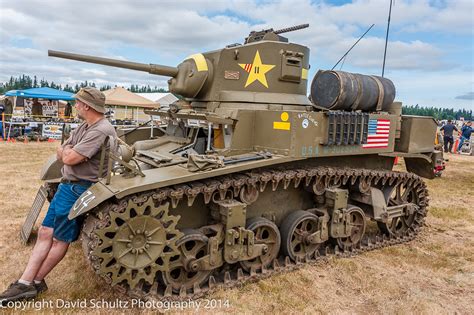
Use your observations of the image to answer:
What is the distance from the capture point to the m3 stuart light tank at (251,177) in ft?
15.5

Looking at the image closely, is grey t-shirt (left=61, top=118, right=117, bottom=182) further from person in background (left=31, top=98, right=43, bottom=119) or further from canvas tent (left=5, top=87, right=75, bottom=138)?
person in background (left=31, top=98, right=43, bottom=119)

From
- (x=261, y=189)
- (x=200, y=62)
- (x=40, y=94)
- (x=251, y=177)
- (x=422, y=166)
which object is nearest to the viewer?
(x=251, y=177)

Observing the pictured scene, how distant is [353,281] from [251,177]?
220 cm

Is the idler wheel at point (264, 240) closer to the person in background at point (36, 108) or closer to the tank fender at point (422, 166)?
the tank fender at point (422, 166)

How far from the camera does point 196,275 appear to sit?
5.47 m

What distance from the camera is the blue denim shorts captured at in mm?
4777

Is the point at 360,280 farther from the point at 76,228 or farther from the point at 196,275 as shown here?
the point at 76,228

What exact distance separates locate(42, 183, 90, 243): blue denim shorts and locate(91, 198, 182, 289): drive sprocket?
0.53 m

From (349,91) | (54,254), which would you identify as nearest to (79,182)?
(54,254)

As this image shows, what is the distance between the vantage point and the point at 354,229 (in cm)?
711

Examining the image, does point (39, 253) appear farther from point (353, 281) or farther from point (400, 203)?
point (400, 203)

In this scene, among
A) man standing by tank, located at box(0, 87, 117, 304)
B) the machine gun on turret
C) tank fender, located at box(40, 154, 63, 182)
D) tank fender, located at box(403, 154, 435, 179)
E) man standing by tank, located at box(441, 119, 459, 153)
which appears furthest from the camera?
man standing by tank, located at box(441, 119, 459, 153)

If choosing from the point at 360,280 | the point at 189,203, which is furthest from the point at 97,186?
the point at 360,280

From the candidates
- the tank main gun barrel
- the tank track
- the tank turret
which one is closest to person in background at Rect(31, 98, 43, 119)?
the tank main gun barrel
